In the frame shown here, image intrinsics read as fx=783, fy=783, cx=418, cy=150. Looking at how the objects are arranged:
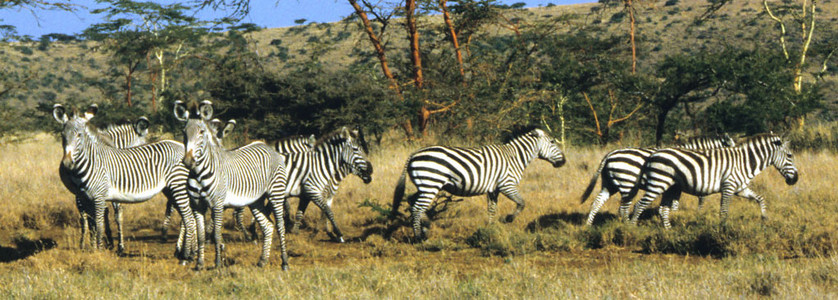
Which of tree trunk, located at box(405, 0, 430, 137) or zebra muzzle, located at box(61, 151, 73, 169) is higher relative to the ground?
tree trunk, located at box(405, 0, 430, 137)

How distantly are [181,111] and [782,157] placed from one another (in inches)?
304

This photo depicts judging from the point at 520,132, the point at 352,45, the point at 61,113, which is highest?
the point at 352,45

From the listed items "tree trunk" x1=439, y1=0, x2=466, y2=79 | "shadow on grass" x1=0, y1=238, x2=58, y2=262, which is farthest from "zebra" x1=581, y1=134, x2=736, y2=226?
"tree trunk" x1=439, y1=0, x2=466, y2=79

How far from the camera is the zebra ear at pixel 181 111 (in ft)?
23.3

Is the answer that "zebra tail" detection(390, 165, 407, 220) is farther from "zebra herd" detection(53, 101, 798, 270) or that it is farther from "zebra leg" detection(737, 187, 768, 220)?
"zebra leg" detection(737, 187, 768, 220)

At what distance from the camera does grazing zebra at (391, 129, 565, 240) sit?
970 cm

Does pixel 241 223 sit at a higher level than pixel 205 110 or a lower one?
lower

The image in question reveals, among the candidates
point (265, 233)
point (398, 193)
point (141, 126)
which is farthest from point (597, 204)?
point (141, 126)

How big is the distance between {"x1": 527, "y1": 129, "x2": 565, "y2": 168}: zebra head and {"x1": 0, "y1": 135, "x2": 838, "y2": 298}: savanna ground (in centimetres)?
71

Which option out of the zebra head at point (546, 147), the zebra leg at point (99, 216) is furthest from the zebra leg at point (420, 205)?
the zebra leg at point (99, 216)

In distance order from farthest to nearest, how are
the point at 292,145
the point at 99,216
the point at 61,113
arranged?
the point at 292,145
the point at 99,216
the point at 61,113

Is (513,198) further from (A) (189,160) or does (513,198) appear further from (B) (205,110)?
(A) (189,160)

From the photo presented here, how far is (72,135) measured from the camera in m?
8.14

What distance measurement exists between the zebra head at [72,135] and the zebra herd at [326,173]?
1 cm
